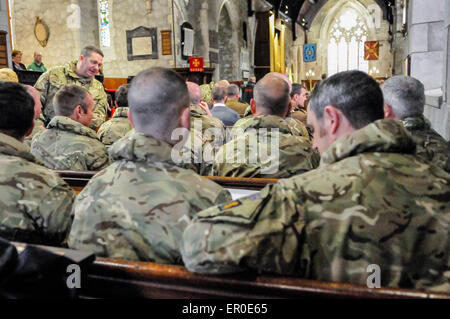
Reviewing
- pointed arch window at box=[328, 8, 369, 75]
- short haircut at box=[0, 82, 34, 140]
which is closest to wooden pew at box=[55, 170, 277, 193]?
short haircut at box=[0, 82, 34, 140]

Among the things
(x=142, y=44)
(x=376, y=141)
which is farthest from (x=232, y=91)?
(x=142, y=44)

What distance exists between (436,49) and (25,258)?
5130 millimetres

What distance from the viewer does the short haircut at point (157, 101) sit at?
150 cm

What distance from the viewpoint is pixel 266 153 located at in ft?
7.79

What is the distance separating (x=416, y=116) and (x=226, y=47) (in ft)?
41.3

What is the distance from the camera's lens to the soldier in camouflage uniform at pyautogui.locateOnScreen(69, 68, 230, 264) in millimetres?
1276

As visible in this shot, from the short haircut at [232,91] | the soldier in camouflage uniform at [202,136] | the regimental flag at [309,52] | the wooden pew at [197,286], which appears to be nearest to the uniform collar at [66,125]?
the soldier in camouflage uniform at [202,136]

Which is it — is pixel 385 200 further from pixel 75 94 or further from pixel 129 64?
pixel 129 64

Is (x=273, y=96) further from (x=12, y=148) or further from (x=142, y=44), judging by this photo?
(x=142, y=44)

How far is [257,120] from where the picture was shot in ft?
8.32

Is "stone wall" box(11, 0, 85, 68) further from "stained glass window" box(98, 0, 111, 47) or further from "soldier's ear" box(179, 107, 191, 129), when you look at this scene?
"soldier's ear" box(179, 107, 191, 129)

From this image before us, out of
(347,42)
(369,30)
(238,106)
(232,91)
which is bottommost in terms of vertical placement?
(238,106)

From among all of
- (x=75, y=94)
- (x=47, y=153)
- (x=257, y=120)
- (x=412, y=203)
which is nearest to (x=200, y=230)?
(x=412, y=203)

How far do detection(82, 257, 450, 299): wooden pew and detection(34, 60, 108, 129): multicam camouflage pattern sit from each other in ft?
11.2
